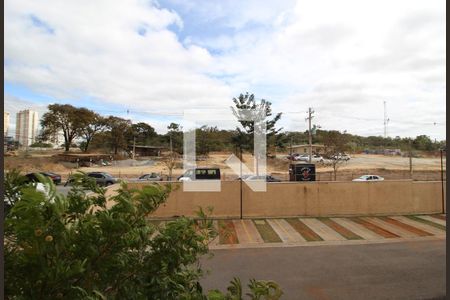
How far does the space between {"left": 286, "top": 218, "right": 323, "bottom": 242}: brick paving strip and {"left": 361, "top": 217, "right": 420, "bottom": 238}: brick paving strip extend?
303 centimetres

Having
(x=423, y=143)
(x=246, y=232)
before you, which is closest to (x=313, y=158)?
(x=423, y=143)

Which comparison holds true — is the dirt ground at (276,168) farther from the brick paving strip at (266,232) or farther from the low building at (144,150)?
the brick paving strip at (266,232)

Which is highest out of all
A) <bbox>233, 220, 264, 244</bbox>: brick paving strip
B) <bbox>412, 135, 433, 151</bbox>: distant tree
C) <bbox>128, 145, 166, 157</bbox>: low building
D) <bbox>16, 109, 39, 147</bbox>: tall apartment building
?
<bbox>16, 109, 39, 147</bbox>: tall apartment building

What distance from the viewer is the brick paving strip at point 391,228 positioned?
11.7 meters

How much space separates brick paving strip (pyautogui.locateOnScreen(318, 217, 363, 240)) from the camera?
448 inches

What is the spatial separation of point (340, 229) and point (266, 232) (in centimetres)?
294

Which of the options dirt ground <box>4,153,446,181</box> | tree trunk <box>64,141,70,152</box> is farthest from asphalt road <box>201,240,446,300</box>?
tree trunk <box>64,141,70,152</box>

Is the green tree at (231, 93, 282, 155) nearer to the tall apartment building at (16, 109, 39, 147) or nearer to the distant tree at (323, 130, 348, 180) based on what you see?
the distant tree at (323, 130, 348, 180)

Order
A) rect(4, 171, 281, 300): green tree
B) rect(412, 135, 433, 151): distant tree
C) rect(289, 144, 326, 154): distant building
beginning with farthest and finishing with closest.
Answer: rect(412, 135, 433, 151): distant tree < rect(289, 144, 326, 154): distant building < rect(4, 171, 281, 300): green tree

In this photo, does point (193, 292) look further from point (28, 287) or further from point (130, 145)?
point (130, 145)

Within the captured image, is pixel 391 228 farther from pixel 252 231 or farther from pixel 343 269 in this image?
pixel 343 269

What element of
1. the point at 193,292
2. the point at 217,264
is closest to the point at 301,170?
the point at 217,264

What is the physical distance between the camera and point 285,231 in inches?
480

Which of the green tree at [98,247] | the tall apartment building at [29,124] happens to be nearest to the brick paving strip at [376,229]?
the green tree at [98,247]
